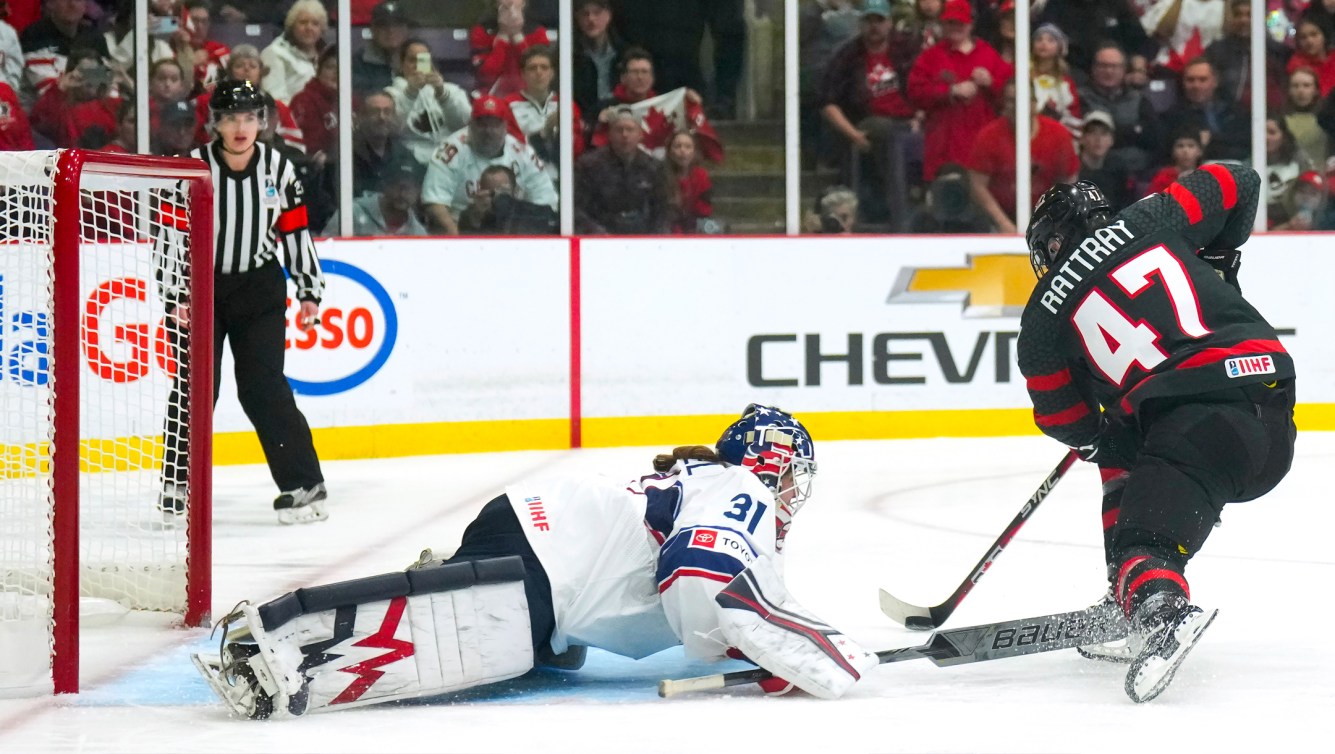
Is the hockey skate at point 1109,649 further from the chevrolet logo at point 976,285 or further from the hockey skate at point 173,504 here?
the chevrolet logo at point 976,285

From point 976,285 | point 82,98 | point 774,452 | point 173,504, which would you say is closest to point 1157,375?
point 774,452

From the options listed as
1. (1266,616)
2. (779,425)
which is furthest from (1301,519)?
(779,425)

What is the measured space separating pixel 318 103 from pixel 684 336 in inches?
66.2

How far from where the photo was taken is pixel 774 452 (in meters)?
Result: 2.71

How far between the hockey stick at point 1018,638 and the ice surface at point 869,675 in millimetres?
36

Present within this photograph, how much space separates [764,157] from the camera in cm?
720

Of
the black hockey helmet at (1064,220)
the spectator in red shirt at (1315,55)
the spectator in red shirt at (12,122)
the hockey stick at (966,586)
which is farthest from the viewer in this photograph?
the spectator in red shirt at (1315,55)

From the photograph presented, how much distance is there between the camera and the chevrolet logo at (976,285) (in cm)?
688

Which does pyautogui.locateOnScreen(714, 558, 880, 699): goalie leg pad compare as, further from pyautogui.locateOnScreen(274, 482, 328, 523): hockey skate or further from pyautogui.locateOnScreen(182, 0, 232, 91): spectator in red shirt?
pyautogui.locateOnScreen(182, 0, 232, 91): spectator in red shirt

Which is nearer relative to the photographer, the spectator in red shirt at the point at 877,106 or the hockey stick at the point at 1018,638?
the hockey stick at the point at 1018,638

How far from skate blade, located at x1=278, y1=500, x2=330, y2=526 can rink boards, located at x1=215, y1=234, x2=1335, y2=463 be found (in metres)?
1.48

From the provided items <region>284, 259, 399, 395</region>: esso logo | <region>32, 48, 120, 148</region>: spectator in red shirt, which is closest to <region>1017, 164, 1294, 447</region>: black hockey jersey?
<region>284, 259, 399, 395</region>: esso logo

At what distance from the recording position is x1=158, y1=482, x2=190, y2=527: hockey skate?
3.48m

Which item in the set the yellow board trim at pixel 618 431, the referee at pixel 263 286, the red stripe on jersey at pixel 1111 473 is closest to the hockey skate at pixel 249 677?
the red stripe on jersey at pixel 1111 473
